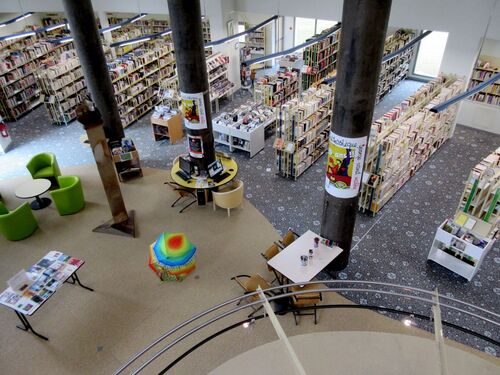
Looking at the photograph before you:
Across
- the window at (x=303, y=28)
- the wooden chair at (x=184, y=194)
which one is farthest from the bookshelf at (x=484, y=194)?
the window at (x=303, y=28)

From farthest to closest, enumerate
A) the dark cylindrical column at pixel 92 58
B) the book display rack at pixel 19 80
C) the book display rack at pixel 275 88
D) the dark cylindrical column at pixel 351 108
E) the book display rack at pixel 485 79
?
the book display rack at pixel 19 80 < the book display rack at pixel 275 88 < the book display rack at pixel 485 79 < the dark cylindrical column at pixel 92 58 < the dark cylindrical column at pixel 351 108

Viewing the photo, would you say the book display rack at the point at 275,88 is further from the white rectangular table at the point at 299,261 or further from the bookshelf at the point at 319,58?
the white rectangular table at the point at 299,261

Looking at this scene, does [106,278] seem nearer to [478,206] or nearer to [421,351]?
[421,351]

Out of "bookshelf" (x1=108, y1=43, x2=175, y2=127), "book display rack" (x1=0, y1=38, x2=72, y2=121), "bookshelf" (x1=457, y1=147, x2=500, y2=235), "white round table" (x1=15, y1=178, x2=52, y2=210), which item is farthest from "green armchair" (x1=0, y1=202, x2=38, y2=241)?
"bookshelf" (x1=457, y1=147, x2=500, y2=235)

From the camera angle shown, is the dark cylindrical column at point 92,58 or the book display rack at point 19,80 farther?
the book display rack at point 19,80

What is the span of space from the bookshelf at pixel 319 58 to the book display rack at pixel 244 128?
3.35 metres

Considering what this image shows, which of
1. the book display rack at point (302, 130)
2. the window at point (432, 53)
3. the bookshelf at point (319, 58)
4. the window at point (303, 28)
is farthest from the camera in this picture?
the window at point (303, 28)

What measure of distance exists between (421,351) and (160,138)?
387 inches

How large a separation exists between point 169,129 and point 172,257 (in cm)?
575

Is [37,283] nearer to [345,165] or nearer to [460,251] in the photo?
[345,165]

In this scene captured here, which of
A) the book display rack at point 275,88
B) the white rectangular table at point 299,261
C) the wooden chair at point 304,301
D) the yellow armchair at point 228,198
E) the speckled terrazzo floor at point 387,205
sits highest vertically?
the book display rack at point 275,88

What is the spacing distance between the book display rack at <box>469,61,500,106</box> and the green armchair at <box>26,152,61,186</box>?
12528 mm

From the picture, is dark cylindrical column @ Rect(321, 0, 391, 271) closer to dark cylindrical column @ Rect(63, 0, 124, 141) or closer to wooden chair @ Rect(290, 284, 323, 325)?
wooden chair @ Rect(290, 284, 323, 325)

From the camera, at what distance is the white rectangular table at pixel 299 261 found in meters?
6.58
